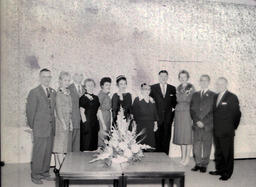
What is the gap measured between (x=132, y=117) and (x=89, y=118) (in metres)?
0.66

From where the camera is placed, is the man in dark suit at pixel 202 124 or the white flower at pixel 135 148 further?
the man in dark suit at pixel 202 124

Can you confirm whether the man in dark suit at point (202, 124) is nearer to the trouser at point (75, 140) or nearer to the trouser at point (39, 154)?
the trouser at point (75, 140)

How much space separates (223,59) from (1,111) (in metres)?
4.07

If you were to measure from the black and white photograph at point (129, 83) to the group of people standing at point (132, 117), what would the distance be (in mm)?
16

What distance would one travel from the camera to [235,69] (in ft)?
21.0

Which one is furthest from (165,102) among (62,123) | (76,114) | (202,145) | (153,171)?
(153,171)

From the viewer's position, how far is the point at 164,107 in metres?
5.62

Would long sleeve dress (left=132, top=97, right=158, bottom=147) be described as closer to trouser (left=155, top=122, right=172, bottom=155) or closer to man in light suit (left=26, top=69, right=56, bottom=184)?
trouser (left=155, top=122, right=172, bottom=155)

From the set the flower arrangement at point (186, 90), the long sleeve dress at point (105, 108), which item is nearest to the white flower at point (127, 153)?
the long sleeve dress at point (105, 108)

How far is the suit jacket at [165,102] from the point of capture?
18.4ft

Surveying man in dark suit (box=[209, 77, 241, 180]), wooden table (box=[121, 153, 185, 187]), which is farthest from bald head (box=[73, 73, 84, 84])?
wooden table (box=[121, 153, 185, 187])

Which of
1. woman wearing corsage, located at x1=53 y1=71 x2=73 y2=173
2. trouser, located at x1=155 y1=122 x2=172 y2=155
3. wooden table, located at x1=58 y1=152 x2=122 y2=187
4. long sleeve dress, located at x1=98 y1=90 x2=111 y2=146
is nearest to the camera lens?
wooden table, located at x1=58 y1=152 x2=122 y2=187

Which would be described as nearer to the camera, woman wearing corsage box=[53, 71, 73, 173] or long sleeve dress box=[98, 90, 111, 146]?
woman wearing corsage box=[53, 71, 73, 173]

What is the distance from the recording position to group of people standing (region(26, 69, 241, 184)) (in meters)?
4.73
